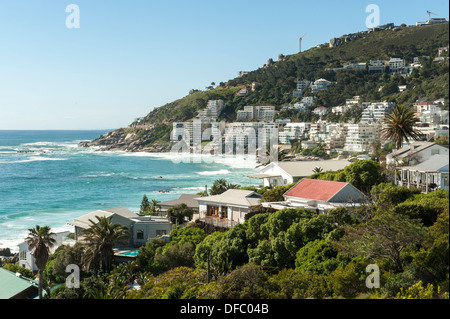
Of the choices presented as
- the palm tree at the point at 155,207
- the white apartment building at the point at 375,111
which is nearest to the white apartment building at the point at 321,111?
the white apartment building at the point at 375,111

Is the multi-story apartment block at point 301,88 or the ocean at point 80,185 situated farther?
the multi-story apartment block at point 301,88

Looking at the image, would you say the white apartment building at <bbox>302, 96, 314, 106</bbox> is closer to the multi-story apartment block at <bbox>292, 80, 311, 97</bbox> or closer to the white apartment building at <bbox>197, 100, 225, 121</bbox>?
the multi-story apartment block at <bbox>292, 80, 311, 97</bbox>

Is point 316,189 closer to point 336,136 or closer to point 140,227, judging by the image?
point 140,227

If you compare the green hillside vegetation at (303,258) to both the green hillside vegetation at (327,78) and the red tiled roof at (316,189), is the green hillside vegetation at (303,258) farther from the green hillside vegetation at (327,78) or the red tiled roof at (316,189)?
the green hillside vegetation at (327,78)
